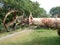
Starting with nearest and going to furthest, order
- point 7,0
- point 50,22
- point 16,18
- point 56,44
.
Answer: point 16,18, point 50,22, point 56,44, point 7,0

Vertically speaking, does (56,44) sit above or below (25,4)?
below

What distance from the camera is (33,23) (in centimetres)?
700

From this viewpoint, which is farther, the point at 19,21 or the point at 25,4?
the point at 25,4

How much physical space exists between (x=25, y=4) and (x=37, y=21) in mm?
22851

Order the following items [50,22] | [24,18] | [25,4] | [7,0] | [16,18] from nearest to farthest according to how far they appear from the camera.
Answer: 1. [16,18]
2. [24,18]
3. [50,22]
4. [7,0]
5. [25,4]

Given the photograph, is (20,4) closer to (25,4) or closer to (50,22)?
(25,4)

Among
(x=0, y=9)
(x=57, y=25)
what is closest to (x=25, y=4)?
(x=0, y=9)

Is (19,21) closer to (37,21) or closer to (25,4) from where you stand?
(37,21)

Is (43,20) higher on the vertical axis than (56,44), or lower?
higher

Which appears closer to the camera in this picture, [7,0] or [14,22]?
[14,22]

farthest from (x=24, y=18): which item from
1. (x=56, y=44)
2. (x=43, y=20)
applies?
(x=56, y=44)

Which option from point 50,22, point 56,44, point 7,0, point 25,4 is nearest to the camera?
point 50,22

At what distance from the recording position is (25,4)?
2975 cm

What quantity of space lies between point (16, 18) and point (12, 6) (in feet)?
73.8
